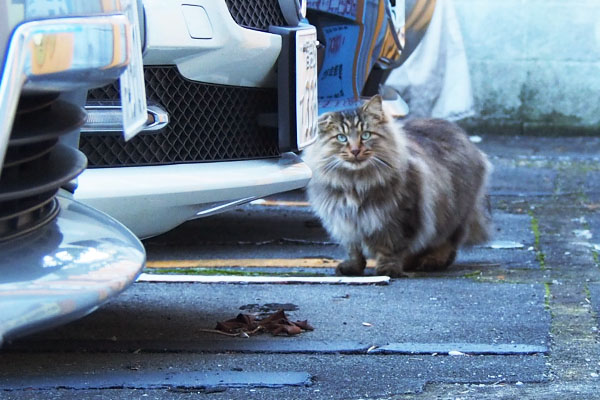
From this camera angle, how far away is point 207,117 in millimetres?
3049

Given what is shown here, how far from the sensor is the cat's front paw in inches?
188

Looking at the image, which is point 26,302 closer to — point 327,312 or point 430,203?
point 327,312

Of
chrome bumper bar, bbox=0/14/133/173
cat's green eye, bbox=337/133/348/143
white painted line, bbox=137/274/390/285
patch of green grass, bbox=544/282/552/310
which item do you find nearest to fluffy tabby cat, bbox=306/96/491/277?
cat's green eye, bbox=337/133/348/143

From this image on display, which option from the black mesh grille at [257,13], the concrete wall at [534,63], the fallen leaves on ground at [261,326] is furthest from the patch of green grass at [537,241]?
the concrete wall at [534,63]

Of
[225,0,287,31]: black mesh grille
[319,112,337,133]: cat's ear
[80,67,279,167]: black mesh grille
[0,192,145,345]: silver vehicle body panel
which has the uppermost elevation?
[225,0,287,31]: black mesh grille

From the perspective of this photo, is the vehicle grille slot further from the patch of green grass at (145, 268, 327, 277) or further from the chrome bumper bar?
the patch of green grass at (145, 268, 327, 277)

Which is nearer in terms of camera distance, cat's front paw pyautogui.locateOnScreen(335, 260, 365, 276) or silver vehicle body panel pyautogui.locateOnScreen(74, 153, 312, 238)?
silver vehicle body panel pyautogui.locateOnScreen(74, 153, 312, 238)

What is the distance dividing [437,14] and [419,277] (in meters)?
5.43

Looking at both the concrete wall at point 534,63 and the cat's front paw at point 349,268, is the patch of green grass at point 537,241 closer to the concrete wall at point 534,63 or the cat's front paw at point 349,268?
the cat's front paw at point 349,268

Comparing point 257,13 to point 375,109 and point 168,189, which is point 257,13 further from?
point 375,109

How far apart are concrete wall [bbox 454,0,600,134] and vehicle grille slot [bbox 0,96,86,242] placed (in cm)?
895

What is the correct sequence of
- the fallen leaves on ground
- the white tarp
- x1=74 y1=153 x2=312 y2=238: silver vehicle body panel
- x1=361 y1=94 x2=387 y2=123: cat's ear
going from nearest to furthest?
x1=74 y1=153 x2=312 y2=238: silver vehicle body panel, the fallen leaves on ground, x1=361 y1=94 x2=387 y2=123: cat's ear, the white tarp

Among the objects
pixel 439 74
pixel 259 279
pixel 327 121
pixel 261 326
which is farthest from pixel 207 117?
pixel 439 74

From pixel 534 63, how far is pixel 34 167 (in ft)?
30.5
